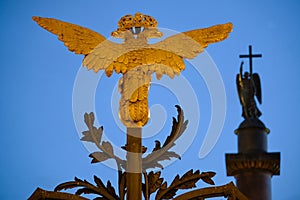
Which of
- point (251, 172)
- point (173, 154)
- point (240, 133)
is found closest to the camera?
point (173, 154)

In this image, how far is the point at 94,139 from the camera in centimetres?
502

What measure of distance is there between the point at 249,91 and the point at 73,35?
26416mm

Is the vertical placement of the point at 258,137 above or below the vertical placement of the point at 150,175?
above

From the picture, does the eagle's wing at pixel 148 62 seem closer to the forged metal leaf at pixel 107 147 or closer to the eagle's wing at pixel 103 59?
the eagle's wing at pixel 103 59

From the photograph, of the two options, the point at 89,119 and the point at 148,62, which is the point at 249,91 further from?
the point at 89,119

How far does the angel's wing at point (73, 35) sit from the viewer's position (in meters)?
5.12

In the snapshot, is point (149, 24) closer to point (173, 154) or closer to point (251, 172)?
point (173, 154)

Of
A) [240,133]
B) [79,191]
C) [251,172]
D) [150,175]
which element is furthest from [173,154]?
[240,133]

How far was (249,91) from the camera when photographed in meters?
31.2

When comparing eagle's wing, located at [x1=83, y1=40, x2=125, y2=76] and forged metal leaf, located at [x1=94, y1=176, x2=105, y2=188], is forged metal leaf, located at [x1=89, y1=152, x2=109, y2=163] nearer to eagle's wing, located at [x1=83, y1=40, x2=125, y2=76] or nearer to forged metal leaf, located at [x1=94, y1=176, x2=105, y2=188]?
forged metal leaf, located at [x1=94, y1=176, x2=105, y2=188]

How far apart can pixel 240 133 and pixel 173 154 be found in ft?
78.3

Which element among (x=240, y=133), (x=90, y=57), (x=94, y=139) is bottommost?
(x=94, y=139)

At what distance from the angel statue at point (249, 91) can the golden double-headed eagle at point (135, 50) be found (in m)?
24.9

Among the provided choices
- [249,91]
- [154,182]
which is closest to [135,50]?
[154,182]
